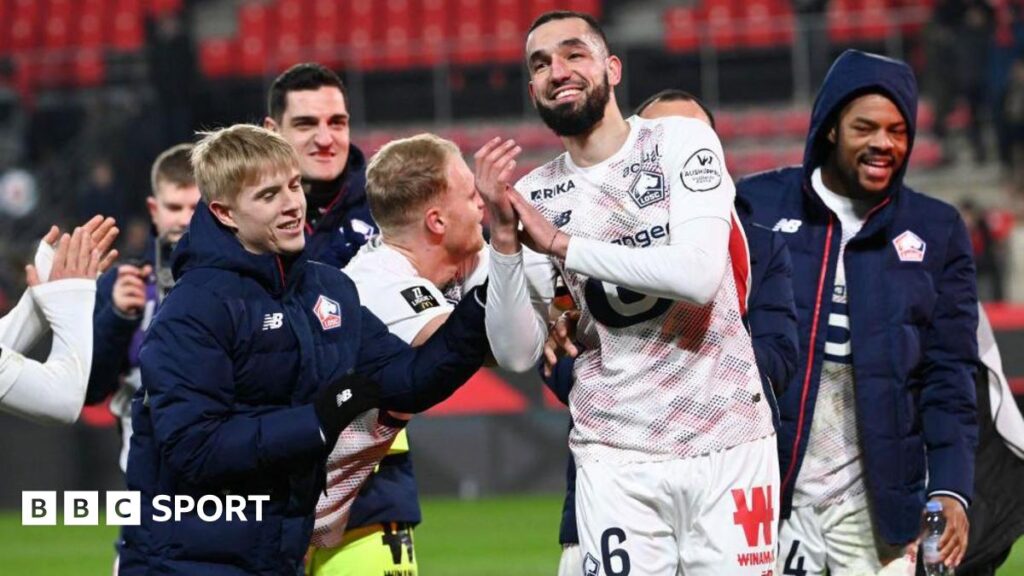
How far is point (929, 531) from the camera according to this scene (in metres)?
5.30

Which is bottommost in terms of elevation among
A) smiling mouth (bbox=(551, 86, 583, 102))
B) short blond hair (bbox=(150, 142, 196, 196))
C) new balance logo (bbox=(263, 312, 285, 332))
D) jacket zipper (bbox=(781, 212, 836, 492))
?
jacket zipper (bbox=(781, 212, 836, 492))

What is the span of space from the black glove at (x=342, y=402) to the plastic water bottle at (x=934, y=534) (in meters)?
1.93

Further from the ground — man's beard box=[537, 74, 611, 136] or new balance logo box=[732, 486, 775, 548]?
man's beard box=[537, 74, 611, 136]

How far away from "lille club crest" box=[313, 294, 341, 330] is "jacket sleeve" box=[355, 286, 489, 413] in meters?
0.20

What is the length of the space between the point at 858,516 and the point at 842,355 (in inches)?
20.8

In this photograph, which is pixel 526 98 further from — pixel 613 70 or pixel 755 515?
pixel 755 515

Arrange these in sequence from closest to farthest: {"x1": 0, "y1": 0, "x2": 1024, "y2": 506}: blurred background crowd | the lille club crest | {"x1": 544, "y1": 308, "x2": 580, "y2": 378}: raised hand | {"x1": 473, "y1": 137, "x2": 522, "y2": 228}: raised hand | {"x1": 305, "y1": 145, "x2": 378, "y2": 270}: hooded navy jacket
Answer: {"x1": 473, "y1": 137, "x2": 522, "y2": 228}: raised hand < the lille club crest < {"x1": 544, "y1": 308, "x2": 580, "y2": 378}: raised hand < {"x1": 305, "y1": 145, "x2": 378, "y2": 270}: hooded navy jacket < {"x1": 0, "y1": 0, "x2": 1024, "y2": 506}: blurred background crowd

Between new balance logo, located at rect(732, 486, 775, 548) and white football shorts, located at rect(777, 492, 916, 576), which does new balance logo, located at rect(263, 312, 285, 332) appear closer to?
new balance logo, located at rect(732, 486, 775, 548)

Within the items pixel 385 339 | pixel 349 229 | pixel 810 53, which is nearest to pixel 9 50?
pixel 810 53

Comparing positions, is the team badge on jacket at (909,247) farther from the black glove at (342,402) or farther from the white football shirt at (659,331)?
the black glove at (342,402)

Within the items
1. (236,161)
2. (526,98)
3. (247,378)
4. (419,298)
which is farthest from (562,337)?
(526,98)

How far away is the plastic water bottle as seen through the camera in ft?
17.3

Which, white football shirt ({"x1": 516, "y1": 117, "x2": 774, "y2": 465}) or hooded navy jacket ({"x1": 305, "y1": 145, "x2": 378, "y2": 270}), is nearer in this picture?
white football shirt ({"x1": 516, "y1": 117, "x2": 774, "y2": 465})

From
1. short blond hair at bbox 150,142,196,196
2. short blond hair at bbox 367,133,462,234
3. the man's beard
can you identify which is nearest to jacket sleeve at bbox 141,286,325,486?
short blond hair at bbox 367,133,462,234
